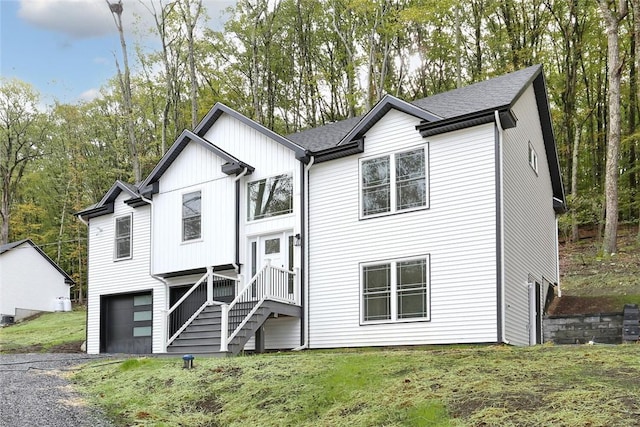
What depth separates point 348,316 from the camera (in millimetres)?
13633

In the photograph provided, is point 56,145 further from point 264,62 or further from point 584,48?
point 584,48

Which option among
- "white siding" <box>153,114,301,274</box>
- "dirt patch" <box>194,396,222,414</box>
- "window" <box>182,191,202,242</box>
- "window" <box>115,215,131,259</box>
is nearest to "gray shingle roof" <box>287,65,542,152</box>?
"white siding" <box>153,114,301,274</box>

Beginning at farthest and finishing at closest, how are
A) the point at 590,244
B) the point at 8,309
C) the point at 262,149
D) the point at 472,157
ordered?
the point at 8,309, the point at 590,244, the point at 262,149, the point at 472,157

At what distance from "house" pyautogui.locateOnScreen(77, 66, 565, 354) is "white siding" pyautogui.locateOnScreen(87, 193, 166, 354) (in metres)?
0.09

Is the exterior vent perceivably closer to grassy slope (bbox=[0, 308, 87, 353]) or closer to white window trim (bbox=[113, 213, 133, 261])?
grassy slope (bbox=[0, 308, 87, 353])

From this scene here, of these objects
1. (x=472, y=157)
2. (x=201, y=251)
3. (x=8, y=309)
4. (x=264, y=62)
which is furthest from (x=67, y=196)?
(x=472, y=157)

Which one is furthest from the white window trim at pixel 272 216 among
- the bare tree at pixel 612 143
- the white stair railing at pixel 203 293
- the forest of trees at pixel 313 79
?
the forest of trees at pixel 313 79

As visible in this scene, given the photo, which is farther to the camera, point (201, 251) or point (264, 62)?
point (264, 62)

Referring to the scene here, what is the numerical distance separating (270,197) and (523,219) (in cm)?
604

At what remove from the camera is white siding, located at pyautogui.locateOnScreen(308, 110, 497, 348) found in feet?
39.5

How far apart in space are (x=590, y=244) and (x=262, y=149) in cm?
1653

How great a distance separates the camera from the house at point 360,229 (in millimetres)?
12266

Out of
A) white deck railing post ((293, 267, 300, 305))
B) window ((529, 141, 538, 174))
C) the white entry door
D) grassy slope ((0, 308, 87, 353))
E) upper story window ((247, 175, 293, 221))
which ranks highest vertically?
window ((529, 141, 538, 174))

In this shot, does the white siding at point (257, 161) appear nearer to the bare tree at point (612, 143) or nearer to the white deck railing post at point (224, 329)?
the white deck railing post at point (224, 329)
